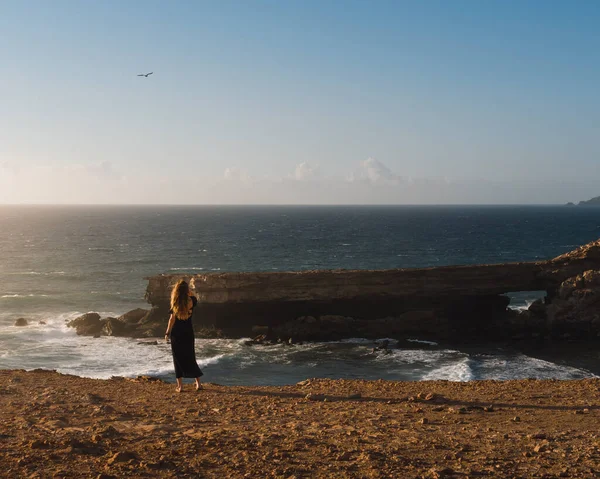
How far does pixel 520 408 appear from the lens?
10266 mm

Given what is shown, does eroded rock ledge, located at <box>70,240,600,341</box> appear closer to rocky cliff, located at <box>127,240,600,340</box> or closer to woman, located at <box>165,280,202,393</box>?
rocky cliff, located at <box>127,240,600,340</box>

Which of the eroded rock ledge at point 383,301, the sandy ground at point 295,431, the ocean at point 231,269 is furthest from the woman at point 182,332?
the eroded rock ledge at point 383,301

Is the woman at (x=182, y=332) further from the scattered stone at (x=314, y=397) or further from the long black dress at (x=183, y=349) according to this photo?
the scattered stone at (x=314, y=397)

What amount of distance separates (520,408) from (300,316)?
2023cm

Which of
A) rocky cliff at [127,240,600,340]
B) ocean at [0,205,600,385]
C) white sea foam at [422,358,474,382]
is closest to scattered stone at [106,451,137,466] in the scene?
ocean at [0,205,600,385]

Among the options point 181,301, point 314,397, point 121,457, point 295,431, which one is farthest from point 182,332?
point 121,457

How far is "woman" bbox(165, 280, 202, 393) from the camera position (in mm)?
11148

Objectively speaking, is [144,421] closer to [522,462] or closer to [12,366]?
[522,462]

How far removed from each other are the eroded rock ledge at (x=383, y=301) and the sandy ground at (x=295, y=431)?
16727 mm

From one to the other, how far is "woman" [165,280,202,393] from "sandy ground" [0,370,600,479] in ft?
1.59

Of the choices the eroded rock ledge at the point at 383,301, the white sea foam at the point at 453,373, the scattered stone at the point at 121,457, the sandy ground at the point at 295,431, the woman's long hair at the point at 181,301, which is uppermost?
the woman's long hair at the point at 181,301

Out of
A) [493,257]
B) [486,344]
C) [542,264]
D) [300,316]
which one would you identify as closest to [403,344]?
[486,344]

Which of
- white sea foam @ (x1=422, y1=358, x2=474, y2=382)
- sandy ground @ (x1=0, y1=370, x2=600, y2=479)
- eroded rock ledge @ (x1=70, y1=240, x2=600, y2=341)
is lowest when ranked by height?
white sea foam @ (x1=422, y1=358, x2=474, y2=382)

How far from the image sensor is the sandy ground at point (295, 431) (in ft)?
21.1
